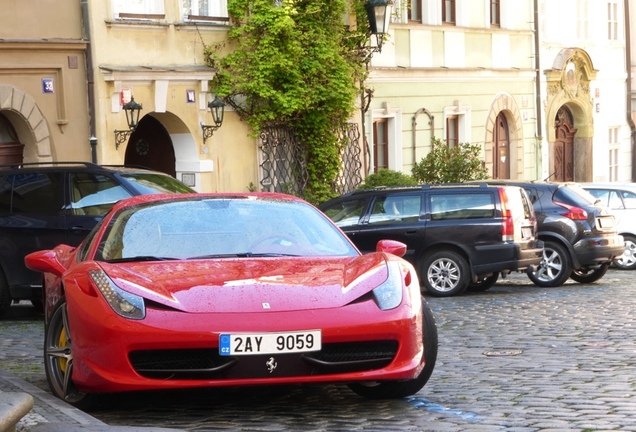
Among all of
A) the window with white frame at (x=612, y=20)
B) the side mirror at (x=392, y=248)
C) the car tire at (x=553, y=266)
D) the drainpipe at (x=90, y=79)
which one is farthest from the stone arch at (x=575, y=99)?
the side mirror at (x=392, y=248)

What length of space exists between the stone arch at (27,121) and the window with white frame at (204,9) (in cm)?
417

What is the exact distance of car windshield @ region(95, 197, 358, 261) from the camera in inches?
377

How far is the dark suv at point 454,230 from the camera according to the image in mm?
20953

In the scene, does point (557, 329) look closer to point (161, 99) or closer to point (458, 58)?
point (161, 99)

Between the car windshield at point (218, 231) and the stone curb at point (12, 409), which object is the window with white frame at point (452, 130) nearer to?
the car windshield at point (218, 231)

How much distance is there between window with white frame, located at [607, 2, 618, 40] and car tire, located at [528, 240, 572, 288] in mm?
23829

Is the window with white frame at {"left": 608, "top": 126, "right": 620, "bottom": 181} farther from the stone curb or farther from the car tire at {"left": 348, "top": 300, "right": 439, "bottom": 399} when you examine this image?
the stone curb

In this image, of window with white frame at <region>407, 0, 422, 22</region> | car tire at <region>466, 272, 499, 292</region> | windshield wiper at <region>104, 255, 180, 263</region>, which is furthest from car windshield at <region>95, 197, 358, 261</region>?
window with white frame at <region>407, 0, 422, 22</region>

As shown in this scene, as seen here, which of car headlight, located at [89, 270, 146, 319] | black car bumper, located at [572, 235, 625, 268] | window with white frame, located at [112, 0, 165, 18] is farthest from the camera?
window with white frame, located at [112, 0, 165, 18]

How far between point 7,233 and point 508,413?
911cm

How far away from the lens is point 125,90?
25.8 meters

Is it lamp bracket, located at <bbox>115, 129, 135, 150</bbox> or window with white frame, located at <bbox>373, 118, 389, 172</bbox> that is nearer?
lamp bracket, located at <bbox>115, 129, 135, 150</bbox>

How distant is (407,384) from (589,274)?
1544cm

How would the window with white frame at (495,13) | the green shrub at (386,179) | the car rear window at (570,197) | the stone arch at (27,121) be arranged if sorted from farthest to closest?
the window with white frame at (495,13), the green shrub at (386,179), the stone arch at (27,121), the car rear window at (570,197)
